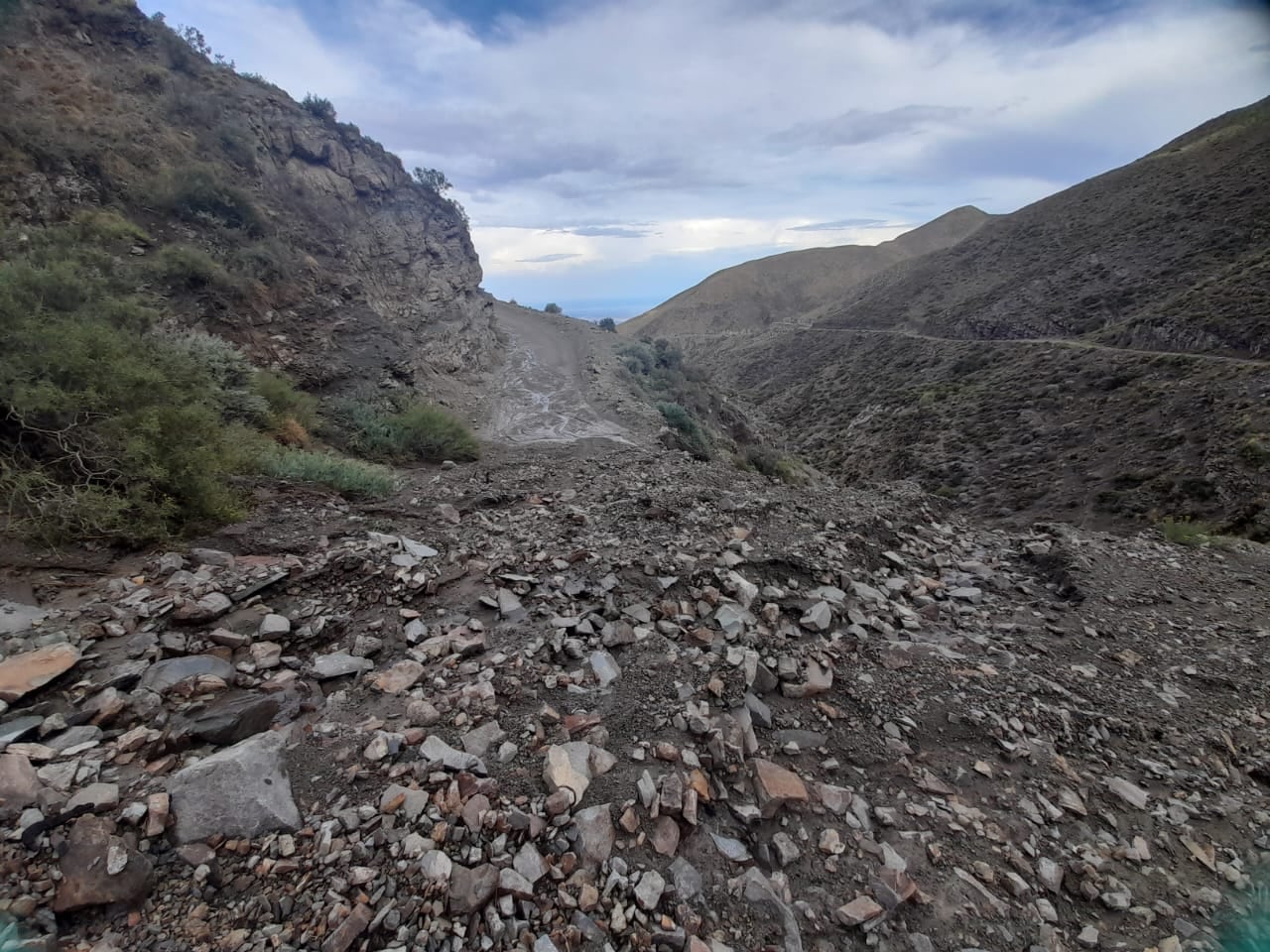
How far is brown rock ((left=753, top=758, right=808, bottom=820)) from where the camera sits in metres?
3.32

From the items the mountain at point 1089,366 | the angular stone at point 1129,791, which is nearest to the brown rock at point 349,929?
the angular stone at point 1129,791

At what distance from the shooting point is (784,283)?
9406 cm

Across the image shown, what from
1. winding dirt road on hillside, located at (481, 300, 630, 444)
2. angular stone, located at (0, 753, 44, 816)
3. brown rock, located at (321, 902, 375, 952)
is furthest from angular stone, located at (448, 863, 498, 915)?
winding dirt road on hillside, located at (481, 300, 630, 444)

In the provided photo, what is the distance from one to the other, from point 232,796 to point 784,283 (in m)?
101

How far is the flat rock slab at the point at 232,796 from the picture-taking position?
2.64 metres

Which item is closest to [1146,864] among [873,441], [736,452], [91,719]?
[91,719]

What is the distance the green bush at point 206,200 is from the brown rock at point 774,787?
1654 cm

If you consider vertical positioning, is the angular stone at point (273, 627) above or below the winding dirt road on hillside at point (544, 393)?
below

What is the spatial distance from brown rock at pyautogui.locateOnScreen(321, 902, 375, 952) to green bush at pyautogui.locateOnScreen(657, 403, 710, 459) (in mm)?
12186

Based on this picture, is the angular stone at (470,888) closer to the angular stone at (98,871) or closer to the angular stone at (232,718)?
the angular stone at (98,871)

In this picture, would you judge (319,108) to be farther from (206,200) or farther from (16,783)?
(16,783)

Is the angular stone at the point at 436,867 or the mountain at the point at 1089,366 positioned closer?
the angular stone at the point at 436,867

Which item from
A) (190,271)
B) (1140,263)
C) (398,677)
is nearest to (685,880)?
(398,677)

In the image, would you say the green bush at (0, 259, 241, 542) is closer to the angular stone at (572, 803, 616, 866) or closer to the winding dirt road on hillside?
the angular stone at (572, 803, 616, 866)
